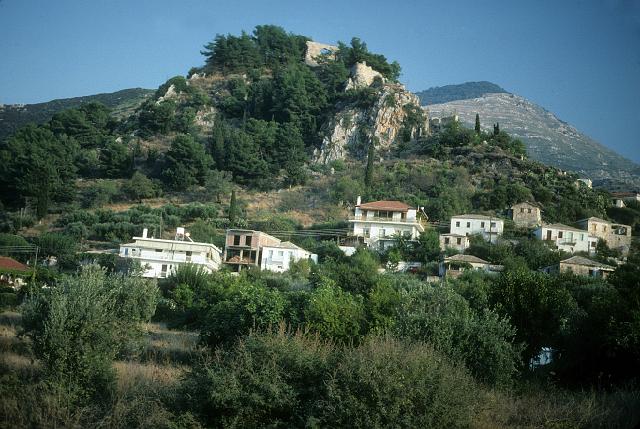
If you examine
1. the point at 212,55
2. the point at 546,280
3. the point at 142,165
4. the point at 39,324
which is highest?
the point at 212,55

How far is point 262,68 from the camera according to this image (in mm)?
101500

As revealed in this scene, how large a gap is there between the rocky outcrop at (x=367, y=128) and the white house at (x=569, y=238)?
29.9 meters

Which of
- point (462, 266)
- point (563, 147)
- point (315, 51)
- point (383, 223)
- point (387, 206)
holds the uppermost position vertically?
point (315, 51)

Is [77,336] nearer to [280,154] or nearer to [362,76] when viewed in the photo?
[280,154]

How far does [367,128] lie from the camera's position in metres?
82.3

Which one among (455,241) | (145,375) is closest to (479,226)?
(455,241)

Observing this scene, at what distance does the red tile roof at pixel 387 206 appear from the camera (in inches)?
2250

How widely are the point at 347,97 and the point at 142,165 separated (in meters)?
28.4

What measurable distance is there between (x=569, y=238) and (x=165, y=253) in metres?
30.5

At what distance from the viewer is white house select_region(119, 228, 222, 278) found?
4806 cm

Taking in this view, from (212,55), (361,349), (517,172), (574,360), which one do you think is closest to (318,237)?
(517,172)

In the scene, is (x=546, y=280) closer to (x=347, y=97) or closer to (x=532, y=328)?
(x=532, y=328)

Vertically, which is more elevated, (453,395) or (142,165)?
(142,165)

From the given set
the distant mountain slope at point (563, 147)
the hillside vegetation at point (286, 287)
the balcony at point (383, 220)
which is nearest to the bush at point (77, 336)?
the hillside vegetation at point (286, 287)
